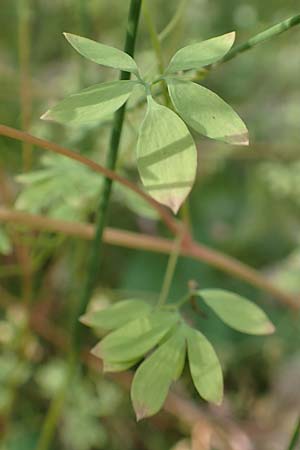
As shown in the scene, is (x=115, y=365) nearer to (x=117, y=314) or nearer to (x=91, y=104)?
(x=117, y=314)

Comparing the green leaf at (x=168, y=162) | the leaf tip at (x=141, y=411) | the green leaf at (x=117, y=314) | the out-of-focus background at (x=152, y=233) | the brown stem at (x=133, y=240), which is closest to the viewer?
the green leaf at (x=168, y=162)

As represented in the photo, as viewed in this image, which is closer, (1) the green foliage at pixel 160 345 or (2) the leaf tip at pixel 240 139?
(2) the leaf tip at pixel 240 139

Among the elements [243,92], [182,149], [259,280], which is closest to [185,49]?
[182,149]

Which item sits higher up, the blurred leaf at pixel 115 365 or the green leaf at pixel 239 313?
the green leaf at pixel 239 313

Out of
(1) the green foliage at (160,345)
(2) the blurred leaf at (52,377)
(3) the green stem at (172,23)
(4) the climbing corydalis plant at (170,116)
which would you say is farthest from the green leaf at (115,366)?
(2) the blurred leaf at (52,377)

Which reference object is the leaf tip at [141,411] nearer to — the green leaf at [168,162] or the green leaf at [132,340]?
the green leaf at [132,340]

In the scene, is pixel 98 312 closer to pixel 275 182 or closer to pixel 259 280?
pixel 259 280
